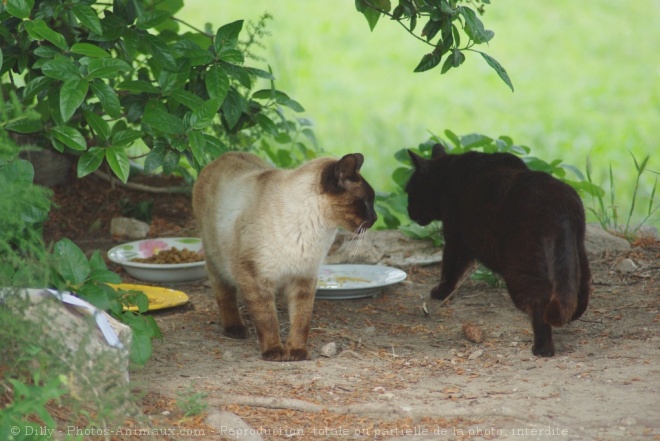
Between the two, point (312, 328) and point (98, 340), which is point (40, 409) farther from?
point (312, 328)

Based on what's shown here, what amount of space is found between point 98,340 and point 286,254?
44.4 inches

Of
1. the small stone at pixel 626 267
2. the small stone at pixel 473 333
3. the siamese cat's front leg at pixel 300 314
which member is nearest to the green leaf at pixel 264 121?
the siamese cat's front leg at pixel 300 314

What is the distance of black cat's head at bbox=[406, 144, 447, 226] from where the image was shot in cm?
533

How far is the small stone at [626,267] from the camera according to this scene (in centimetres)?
539

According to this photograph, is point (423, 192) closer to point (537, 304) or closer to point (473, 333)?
point (473, 333)

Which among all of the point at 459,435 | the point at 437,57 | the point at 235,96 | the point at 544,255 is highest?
the point at 437,57

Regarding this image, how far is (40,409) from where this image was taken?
8.52 ft

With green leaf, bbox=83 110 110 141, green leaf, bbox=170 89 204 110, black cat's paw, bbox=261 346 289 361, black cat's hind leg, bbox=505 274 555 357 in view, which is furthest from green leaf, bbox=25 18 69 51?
black cat's hind leg, bbox=505 274 555 357

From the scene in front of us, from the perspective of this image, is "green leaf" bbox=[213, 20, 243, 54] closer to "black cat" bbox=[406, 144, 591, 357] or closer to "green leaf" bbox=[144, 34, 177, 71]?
"green leaf" bbox=[144, 34, 177, 71]

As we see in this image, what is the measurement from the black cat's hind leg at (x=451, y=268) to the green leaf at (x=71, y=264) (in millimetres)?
2286

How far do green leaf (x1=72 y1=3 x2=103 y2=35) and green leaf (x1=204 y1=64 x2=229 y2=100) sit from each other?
54 centimetres

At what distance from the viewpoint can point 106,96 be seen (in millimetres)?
3793

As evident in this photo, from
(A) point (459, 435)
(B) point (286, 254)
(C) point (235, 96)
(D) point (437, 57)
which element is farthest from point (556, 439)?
(C) point (235, 96)

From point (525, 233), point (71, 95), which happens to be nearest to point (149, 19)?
point (71, 95)
